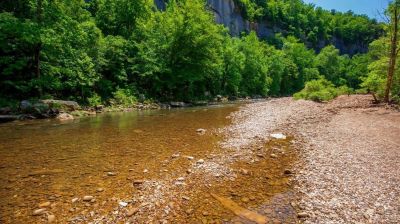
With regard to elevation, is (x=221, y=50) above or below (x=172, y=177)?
above

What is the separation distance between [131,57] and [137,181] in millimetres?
29226

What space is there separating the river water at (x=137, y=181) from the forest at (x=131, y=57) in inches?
494

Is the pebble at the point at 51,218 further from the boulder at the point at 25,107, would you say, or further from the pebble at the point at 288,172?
the boulder at the point at 25,107

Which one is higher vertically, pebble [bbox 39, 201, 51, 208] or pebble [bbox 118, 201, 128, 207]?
pebble [bbox 39, 201, 51, 208]

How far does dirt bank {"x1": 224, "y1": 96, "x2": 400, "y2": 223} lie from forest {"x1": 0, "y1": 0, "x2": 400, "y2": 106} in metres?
13.7

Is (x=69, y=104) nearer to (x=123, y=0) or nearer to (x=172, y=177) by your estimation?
(x=172, y=177)

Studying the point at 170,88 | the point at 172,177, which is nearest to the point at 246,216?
the point at 172,177

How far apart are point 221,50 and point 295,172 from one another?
3831 cm

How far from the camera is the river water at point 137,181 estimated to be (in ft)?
17.6

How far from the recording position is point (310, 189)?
20.9ft

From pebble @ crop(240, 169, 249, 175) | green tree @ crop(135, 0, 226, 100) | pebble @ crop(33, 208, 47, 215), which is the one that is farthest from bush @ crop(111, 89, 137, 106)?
pebble @ crop(33, 208, 47, 215)

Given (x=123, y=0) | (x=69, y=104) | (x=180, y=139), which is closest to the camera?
(x=180, y=139)

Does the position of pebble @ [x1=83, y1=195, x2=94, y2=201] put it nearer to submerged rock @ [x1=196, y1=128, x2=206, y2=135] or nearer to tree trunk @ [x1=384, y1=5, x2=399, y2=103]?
submerged rock @ [x1=196, y1=128, x2=206, y2=135]

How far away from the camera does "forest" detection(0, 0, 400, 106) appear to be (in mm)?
21375
